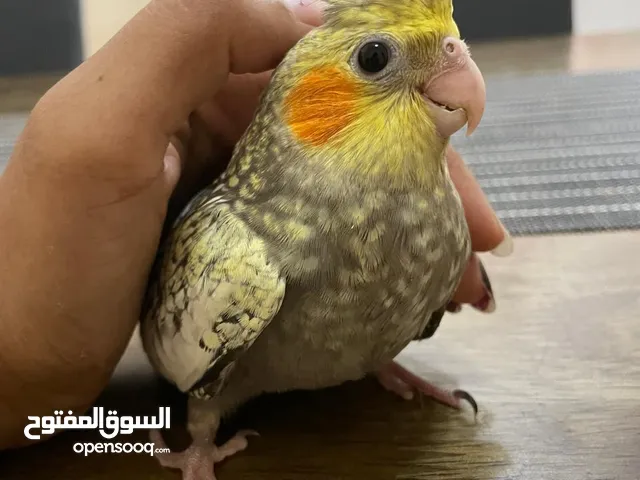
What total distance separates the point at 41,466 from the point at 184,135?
0.28 m

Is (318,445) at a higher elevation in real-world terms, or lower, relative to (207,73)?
lower

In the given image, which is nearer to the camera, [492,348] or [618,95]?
[492,348]

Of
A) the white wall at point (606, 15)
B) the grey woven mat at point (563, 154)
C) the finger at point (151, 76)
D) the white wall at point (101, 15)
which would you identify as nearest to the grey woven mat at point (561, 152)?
the grey woven mat at point (563, 154)

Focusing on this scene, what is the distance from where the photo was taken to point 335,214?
507 mm

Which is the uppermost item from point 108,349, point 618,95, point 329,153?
point 329,153

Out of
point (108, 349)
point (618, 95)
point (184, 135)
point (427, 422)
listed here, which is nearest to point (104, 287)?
point (108, 349)

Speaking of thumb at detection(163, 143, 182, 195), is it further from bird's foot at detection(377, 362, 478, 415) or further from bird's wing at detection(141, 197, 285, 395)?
bird's foot at detection(377, 362, 478, 415)

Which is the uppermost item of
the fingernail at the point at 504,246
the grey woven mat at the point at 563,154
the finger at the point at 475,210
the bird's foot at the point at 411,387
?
the finger at the point at 475,210

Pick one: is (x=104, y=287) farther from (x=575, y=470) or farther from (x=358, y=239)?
(x=575, y=470)

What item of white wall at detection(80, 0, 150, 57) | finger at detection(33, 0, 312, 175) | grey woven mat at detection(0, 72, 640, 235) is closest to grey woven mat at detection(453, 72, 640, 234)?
grey woven mat at detection(0, 72, 640, 235)

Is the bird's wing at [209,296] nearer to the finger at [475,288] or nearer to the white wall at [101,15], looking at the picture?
the finger at [475,288]

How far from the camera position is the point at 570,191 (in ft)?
3.45

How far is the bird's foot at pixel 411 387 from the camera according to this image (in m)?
0.63

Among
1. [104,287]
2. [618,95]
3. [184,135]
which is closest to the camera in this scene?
[104,287]
